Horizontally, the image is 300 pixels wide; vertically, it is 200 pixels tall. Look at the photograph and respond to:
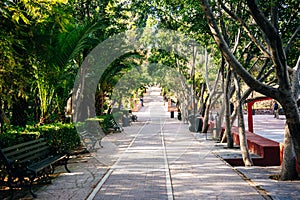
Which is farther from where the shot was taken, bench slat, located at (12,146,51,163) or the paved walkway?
bench slat, located at (12,146,51,163)

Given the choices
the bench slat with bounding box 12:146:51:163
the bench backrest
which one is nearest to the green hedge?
the bench backrest

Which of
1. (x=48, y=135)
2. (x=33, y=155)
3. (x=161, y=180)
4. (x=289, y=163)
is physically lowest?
(x=161, y=180)

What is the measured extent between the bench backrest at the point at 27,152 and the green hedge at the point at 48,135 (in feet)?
0.70

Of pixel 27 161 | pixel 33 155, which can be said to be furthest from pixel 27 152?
pixel 27 161

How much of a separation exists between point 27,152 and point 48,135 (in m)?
1.71

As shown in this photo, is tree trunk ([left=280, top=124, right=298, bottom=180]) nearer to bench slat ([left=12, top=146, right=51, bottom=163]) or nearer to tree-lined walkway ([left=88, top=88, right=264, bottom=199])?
tree-lined walkway ([left=88, top=88, right=264, bottom=199])

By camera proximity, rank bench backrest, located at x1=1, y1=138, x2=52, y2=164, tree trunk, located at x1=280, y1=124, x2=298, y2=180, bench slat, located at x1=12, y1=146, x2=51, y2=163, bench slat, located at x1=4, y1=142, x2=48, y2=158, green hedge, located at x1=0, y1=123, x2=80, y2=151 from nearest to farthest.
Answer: bench backrest, located at x1=1, y1=138, x2=52, y2=164
bench slat, located at x1=4, y1=142, x2=48, y2=158
bench slat, located at x1=12, y1=146, x2=51, y2=163
green hedge, located at x1=0, y1=123, x2=80, y2=151
tree trunk, located at x1=280, y1=124, x2=298, y2=180

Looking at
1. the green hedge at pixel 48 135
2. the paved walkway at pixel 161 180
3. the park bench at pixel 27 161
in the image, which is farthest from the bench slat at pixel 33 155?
the paved walkway at pixel 161 180

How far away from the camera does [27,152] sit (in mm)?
7441

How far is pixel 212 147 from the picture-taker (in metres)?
14.4

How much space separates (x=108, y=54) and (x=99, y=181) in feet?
35.0

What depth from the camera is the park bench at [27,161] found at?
6.33 m

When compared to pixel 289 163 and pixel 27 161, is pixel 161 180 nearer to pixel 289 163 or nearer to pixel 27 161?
pixel 27 161

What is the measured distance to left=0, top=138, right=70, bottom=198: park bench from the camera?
20.8 feet
